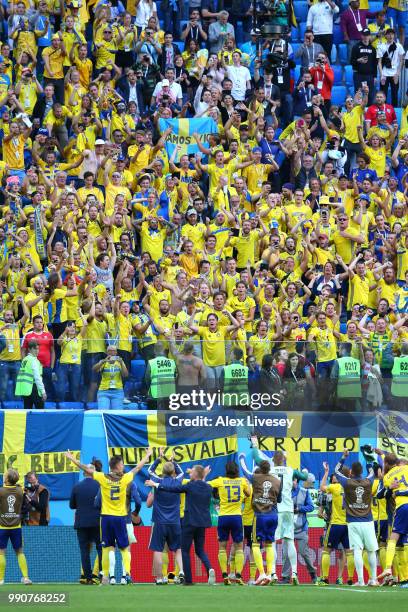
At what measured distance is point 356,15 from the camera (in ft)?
115

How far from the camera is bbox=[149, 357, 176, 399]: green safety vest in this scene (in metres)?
23.8

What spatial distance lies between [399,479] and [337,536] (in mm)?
1327

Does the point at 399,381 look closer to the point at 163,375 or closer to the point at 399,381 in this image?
the point at 399,381

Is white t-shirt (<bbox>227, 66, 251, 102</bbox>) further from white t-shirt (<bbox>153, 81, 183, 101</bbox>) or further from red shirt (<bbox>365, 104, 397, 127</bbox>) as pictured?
red shirt (<bbox>365, 104, 397, 127</bbox>)

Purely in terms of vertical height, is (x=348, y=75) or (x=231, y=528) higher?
(x=348, y=75)

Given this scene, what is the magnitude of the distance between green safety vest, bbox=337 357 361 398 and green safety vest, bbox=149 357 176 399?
8.01 ft

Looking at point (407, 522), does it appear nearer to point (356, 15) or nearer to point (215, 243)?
point (215, 243)

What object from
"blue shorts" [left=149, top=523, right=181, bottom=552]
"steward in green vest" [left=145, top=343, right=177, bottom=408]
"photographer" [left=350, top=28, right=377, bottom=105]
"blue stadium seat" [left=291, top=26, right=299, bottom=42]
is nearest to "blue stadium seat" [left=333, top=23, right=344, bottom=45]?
"blue stadium seat" [left=291, top=26, right=299, bottom=42]

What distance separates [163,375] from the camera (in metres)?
23.8

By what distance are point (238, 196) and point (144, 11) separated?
5786 millimetres

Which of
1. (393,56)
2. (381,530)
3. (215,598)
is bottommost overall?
(215,598)

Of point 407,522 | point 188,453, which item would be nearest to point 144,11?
point 188,453

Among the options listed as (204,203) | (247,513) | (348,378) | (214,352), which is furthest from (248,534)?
(204,203)

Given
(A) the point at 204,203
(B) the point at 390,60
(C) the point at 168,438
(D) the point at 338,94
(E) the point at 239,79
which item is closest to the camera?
(C) the point at 168,438
